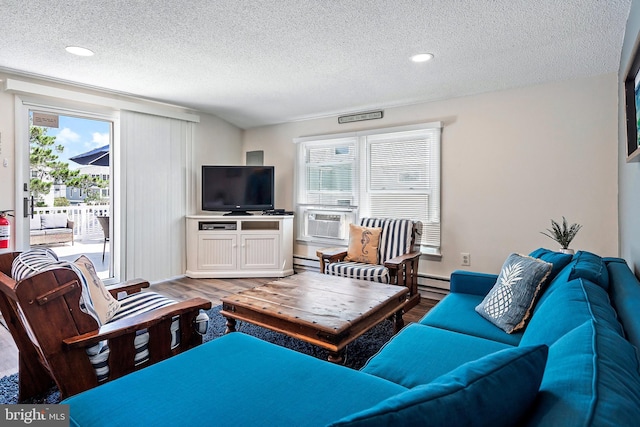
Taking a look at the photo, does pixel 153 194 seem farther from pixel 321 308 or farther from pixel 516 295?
pixel 516 295

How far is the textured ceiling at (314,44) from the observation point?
2105mm

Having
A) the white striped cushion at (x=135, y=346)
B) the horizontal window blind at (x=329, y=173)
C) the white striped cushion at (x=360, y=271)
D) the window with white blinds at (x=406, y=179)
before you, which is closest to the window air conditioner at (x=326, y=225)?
the horizontal window blind at (x=329, y=173)

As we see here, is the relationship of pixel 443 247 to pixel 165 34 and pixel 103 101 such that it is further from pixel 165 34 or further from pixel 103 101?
pixel 103 101

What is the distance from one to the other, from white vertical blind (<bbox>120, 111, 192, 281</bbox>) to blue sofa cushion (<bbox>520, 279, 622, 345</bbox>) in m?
4.09

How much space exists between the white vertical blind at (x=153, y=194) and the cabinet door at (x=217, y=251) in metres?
0.28

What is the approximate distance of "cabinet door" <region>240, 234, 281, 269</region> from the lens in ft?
15.3

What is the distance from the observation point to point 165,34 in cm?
246

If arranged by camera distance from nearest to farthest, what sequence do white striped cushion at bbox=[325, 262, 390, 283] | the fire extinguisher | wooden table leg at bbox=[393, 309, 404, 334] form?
wooden table leg at bbox=[393, 309, 404, 334], the fire extinguisher, white striped cushion at bbox=[325, 262, 390, 283]

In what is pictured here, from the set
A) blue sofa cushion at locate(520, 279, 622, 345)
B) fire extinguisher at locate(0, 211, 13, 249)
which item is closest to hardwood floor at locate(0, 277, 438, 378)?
fire extinguisher at locate(0, 211, 13, 249)

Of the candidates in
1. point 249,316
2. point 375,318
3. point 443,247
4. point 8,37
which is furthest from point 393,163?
point 8,37

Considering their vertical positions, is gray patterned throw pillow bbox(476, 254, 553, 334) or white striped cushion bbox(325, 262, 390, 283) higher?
gray patterned throw pillow bbox(476, 254, 553, 334)

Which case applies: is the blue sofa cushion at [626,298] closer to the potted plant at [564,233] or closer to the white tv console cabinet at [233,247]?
the potted plant at [564,233]

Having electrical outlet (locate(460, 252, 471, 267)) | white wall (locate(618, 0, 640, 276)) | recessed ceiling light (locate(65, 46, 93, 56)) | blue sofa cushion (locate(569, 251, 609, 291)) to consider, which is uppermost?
recessed ceiling light (locate(65, 46, 93, 56))

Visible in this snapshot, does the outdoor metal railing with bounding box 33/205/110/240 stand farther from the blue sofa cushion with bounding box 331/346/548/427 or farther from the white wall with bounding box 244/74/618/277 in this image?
the blue sofa cushion with bounding box 331/346/548/427
